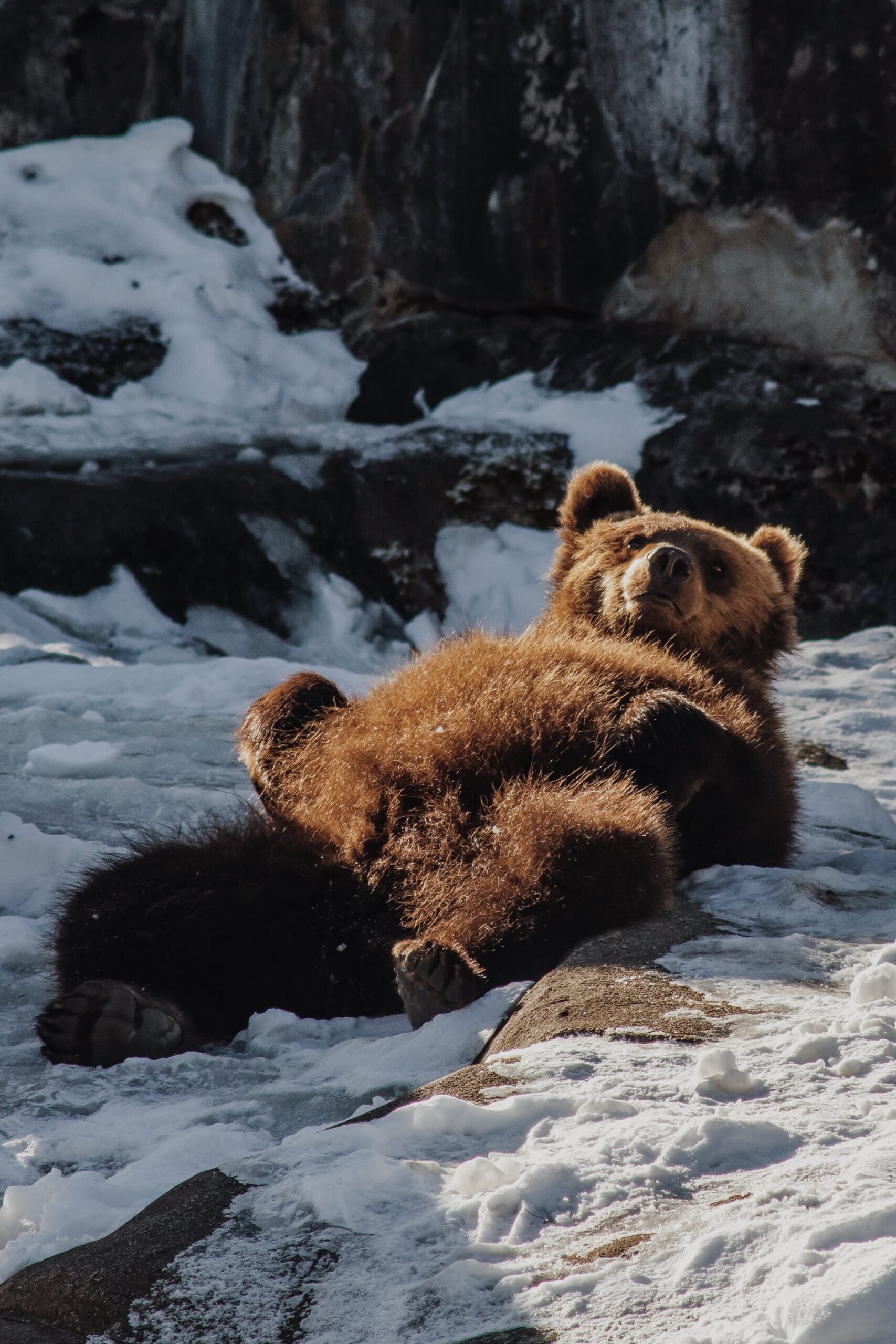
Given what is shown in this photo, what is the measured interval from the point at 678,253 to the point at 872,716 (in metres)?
4.99

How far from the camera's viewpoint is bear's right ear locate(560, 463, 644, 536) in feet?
15.7

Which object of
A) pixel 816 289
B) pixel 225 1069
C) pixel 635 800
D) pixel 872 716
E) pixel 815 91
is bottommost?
pixel 872 716

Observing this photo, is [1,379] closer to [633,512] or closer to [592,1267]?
[633,512]

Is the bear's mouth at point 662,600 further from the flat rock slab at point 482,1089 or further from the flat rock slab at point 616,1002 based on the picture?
the flat rock slab at point 616,1002

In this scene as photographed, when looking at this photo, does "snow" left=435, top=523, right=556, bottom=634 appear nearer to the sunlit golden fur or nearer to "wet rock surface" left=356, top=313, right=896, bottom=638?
"wet rock surface" left=356, top=313, right=896, bottom=638

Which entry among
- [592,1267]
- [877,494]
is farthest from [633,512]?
[877,494]

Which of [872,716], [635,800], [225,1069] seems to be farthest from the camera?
[872,716]

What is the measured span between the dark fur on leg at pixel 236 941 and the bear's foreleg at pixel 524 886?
16 centimetres

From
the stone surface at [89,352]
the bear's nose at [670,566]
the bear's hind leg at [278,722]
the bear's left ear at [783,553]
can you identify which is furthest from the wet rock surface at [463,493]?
the bear's nose at [670,566]

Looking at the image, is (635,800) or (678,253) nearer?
(635,800)

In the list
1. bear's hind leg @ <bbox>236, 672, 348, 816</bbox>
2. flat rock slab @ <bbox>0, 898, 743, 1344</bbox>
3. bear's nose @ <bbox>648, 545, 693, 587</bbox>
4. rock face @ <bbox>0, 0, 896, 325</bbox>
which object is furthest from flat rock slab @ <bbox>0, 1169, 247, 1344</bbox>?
rock face @ <bbox>0, 0, 896, 325</bbox>

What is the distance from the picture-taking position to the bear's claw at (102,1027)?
2572mm

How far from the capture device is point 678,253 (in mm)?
10422

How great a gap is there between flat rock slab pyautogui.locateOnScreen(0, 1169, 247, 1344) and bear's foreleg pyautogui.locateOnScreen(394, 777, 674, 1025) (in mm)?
883
